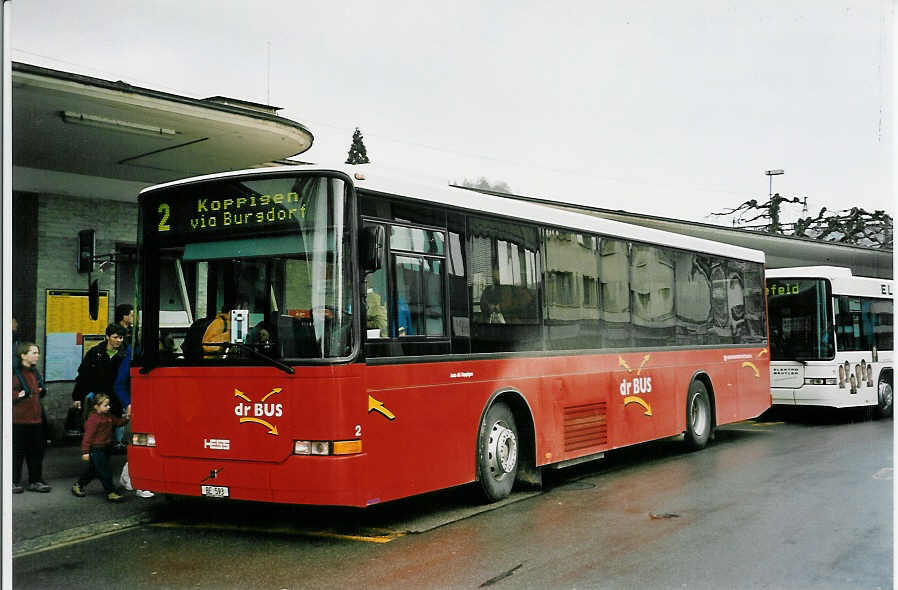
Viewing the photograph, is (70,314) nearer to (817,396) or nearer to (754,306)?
(754,306)

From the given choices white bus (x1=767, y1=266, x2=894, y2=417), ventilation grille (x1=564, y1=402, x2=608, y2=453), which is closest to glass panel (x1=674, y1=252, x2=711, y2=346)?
white bus (x1=767, y1=266, x2=894, y2=417)

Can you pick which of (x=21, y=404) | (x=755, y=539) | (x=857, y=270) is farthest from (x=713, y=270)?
(x=21, y=404)

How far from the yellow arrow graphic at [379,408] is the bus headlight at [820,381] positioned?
374 inches

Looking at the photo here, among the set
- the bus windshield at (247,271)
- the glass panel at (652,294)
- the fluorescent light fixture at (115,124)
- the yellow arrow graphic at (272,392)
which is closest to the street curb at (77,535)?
the bus windshield at (247,271)

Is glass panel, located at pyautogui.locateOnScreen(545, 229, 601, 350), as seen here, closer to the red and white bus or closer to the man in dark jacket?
the red and white bus

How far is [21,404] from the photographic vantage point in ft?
30.3

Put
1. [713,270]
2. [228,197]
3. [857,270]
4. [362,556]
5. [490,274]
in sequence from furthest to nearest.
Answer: [713,270] < [857,270] < [490,274] < [228,197] < [362,556]

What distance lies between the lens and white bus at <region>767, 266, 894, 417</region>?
555 inches

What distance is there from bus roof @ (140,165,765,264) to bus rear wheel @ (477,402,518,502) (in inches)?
77.5

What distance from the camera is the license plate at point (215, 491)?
25.1 feet

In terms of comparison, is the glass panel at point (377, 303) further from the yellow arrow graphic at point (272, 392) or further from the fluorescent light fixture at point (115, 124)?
the fluorescent light fixture at point (115, 124)

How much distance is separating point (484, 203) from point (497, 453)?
7.91 ft

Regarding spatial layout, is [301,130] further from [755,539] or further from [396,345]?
[755,539]

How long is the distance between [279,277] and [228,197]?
34.8 inches
